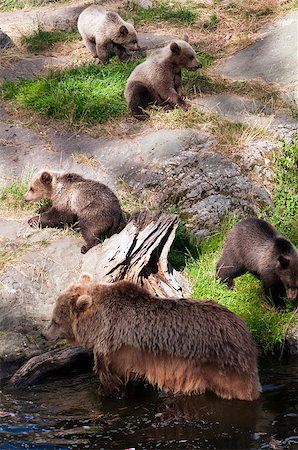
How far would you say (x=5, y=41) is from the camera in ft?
44.9

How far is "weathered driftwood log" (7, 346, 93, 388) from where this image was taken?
6.55m

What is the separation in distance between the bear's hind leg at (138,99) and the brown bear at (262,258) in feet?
11.1

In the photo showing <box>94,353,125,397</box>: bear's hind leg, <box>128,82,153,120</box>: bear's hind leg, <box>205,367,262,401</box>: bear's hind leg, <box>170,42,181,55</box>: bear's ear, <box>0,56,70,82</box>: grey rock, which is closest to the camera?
<box>205,367,262,401</box>: bear's hind leg

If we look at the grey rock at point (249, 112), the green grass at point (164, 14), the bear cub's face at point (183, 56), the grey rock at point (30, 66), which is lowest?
the grey rock at point (249, 112)

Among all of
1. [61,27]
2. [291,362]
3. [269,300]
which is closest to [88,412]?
[291,362]

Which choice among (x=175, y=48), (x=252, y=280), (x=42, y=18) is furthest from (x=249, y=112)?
(x=42, y=18)

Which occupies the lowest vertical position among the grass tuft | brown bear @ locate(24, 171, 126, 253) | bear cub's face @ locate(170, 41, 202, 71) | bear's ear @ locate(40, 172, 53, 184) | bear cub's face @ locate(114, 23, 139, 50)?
the grass tuft

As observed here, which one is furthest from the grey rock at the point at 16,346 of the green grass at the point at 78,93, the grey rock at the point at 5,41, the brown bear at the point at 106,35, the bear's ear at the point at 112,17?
the grey rock at the point at 5,41

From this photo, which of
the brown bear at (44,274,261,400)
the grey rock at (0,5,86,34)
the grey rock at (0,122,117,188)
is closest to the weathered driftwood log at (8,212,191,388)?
the brown bear at (44,274,261,400)

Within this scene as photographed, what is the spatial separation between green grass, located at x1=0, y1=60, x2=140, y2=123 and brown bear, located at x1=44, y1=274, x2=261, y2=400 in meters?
5.08

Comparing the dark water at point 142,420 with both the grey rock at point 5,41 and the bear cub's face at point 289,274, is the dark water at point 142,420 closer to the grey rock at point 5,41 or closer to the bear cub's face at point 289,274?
the bear cub's face at point 289,274

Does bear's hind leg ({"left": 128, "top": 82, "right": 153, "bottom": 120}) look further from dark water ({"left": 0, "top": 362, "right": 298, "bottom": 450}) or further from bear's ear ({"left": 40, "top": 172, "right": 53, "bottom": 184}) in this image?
dark water ({"left": 0, "top": 362, "right": 298, "bottom": 450})

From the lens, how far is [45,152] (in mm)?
10273

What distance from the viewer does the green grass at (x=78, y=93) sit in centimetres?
1104
